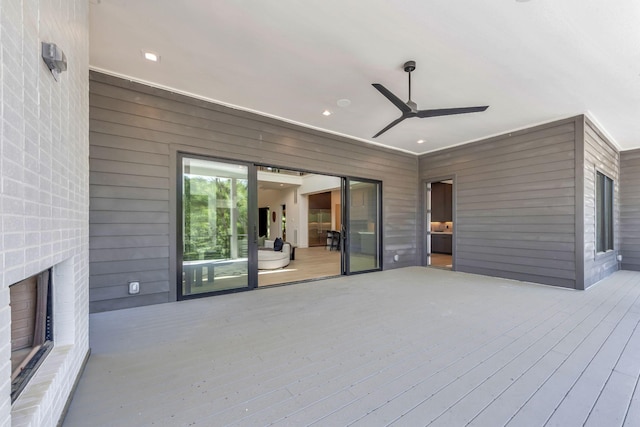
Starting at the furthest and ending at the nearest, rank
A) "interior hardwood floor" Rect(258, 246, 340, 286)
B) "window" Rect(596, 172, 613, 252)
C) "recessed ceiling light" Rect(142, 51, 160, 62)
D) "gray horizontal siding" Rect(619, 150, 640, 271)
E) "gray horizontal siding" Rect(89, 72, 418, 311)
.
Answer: "gray horizontal siding" Rect(619, 150, 640, 271), "window" Rect(596, 172, 613, 252), "interior hardwood floor" Rect(258, 246, 340, 286), "gray horizontal siding" Rect(89, 72, 418, 311), "recessed ceiling light" Rect(142, 51, 160, 62)

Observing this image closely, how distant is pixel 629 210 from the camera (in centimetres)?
632

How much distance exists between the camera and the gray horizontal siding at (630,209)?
6.23m

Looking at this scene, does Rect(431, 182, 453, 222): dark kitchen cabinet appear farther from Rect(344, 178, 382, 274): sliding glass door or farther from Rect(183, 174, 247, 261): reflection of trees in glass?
Rect(183, 174, 247, 261): reflection of trees in glass

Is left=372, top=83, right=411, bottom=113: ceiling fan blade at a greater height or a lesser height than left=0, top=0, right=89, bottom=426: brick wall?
greater

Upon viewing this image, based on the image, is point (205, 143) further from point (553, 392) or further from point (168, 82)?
point (553, 392)

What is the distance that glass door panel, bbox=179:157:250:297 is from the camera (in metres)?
3.92

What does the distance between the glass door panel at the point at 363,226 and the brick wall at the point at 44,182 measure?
4.36 meters

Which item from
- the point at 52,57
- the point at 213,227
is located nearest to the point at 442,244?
the point at 213,227

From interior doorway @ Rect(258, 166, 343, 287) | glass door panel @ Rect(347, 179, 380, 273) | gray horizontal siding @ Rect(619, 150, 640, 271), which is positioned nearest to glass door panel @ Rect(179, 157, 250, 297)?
glass door panel @ Rect(347, 179, 380, 273)

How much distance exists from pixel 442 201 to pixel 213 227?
302 inches

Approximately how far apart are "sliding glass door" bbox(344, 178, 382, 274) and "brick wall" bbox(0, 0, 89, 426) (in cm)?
431

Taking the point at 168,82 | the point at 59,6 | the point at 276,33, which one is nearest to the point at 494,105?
the point at 276,33

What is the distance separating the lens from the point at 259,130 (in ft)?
14.7

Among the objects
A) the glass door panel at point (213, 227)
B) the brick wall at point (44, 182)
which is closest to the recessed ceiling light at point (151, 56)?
the brick wall at point (44, 182)
